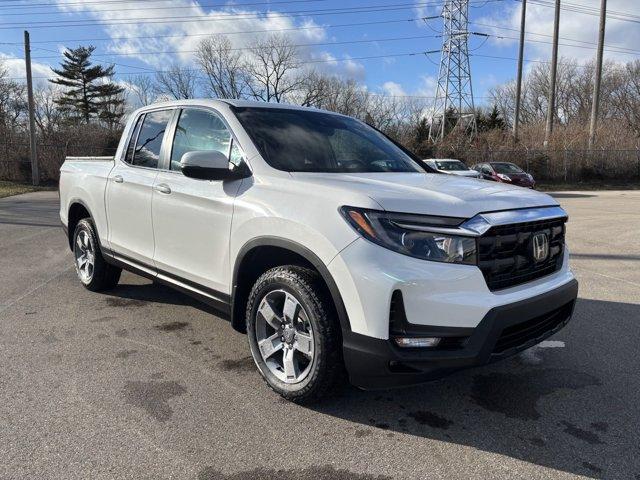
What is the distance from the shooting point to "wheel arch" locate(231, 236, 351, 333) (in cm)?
281

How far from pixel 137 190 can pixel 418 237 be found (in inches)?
111

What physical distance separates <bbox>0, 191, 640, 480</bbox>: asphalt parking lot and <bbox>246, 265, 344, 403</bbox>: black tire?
142 mm

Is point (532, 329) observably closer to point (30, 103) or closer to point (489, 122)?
point (30, 103)

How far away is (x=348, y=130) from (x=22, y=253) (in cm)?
631

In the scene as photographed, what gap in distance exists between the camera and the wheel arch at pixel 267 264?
2.81m

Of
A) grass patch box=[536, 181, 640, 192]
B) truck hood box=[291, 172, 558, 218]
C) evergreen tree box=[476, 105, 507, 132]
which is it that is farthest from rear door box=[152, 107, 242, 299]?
evergreen tree box=[476, 105, 507, 132]

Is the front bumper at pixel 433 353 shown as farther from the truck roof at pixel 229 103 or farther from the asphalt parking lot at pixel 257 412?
the truck roof at pixel 229 103

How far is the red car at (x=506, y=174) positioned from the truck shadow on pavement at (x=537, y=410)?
63.6 feet

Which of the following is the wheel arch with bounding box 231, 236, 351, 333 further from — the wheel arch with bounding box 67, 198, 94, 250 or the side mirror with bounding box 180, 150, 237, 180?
the wheel arch with bounding box 67, 198, 94, 250

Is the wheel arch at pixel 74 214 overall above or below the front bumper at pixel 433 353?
above

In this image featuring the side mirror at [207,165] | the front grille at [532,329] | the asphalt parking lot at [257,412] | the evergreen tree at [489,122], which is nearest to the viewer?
→ the asphalt parking lot at [257,412]

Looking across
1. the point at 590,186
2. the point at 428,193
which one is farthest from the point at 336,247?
the point at 590,186

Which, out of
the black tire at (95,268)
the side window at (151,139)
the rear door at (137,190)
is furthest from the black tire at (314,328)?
the black tire at (95,268)

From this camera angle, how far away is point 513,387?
3.52 m
